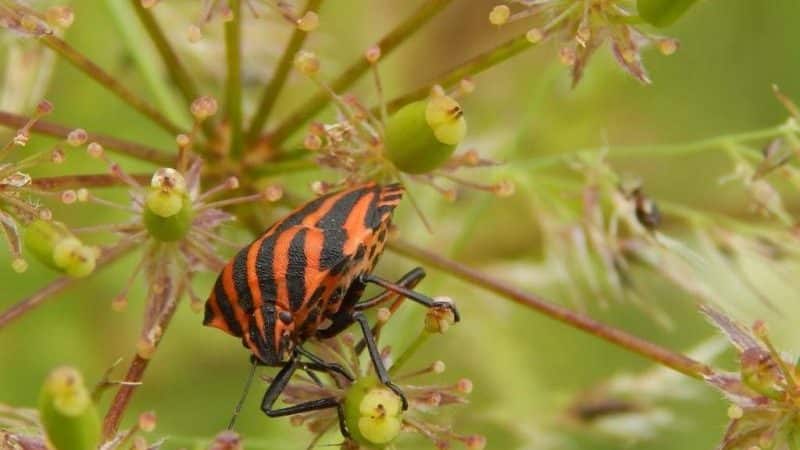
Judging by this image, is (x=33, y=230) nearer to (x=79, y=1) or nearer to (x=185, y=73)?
(x=185, y=73)

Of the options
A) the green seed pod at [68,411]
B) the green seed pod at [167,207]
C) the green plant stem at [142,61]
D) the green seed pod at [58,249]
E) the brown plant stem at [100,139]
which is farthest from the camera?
the green plant stem at [142,61]

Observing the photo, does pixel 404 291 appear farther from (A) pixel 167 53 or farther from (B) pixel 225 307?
(A) pixel 167 53

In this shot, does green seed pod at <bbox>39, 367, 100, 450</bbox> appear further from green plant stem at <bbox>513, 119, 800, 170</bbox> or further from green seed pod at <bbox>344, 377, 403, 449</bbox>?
green plant stem at <bbox>513, 119, 800, 170</bbox>

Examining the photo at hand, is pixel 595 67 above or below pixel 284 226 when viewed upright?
above

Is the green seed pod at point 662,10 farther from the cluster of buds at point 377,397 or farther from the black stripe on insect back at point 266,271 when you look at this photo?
the black stripe on insect back at point 266,271

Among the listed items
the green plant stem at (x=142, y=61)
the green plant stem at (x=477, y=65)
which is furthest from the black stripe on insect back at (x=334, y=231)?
the green plant stem at (x=142, y=61)

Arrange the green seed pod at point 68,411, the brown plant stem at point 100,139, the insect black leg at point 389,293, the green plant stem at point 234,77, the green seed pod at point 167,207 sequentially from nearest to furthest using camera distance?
the green seed pod at point 68,411 → the green seed pod at point 167,207 → the insect black leg at point 389,293 → the brown plant stem at point 100,139 → the green plant stem at point 234,77

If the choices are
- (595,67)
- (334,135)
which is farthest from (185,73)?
(595,67)

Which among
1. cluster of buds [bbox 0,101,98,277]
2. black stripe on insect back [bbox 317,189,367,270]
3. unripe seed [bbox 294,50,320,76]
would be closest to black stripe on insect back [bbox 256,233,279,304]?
black stripe on insect back [bbox 317,189,367,270]
